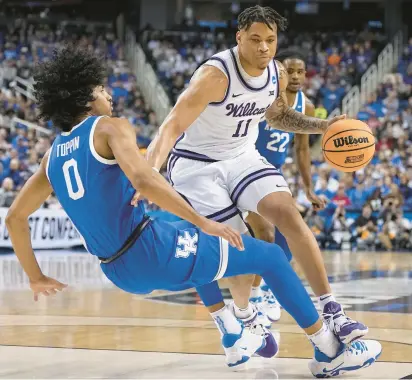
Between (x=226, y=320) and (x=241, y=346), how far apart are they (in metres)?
0.23

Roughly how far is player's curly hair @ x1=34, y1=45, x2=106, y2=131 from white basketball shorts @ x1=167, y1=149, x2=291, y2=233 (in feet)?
4.04

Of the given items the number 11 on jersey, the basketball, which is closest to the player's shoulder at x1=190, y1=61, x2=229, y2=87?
the number 11 on jersey

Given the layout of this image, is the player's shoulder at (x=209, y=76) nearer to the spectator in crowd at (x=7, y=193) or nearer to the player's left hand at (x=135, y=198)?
the player's left hand at (x=135, y=198)

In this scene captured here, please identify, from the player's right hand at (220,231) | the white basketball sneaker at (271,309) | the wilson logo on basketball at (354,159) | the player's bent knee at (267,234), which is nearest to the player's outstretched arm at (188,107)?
the player's right hand at (220,231)

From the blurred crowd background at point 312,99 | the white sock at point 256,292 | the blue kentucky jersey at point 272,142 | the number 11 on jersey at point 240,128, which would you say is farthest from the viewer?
the blurred crowd background at point 312,99

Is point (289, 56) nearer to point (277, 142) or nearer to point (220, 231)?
point (277, 142)

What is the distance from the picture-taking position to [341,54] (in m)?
24.2

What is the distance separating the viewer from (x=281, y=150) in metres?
6.60

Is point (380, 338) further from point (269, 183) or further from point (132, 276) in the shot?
point (132, 276)

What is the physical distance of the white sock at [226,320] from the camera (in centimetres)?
478

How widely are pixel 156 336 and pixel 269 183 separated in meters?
1.46

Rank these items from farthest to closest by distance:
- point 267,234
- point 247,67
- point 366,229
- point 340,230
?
point 340,230
point 366,229
point 267,234
point 247,67

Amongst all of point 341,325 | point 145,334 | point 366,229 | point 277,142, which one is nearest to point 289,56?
point 277,142

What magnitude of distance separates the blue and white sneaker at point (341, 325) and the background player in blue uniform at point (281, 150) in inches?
64.7
